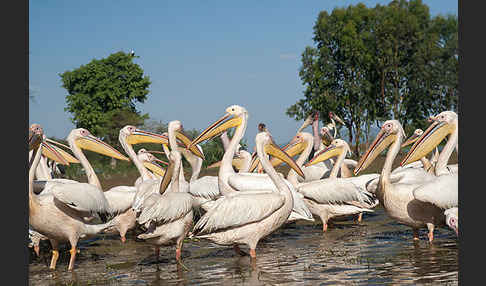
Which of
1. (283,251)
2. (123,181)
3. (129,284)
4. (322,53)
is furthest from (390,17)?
(129,284)

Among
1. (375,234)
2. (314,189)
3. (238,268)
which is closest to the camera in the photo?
(238,268)


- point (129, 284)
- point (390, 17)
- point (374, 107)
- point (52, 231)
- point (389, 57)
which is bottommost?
point (129, 284)

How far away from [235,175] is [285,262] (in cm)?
211

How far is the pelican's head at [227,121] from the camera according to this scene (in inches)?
332

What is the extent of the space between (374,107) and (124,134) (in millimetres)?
22552

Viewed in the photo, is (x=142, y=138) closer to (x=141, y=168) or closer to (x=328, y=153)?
(x=141, y=168)

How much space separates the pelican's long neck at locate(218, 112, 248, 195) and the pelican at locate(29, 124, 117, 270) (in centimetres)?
212

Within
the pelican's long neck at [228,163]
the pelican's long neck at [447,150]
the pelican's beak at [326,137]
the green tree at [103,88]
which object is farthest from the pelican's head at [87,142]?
the green tree at [103,88]

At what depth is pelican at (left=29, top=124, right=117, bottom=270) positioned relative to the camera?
6099 mm

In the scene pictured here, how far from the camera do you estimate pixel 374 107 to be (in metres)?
30.0

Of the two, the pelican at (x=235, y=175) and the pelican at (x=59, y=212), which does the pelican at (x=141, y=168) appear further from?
the pelican at (x=59, y=212)

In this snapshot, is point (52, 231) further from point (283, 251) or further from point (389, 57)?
point (389, 57)

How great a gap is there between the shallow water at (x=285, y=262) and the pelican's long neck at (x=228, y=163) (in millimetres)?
869

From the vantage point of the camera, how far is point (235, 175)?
806 cm
